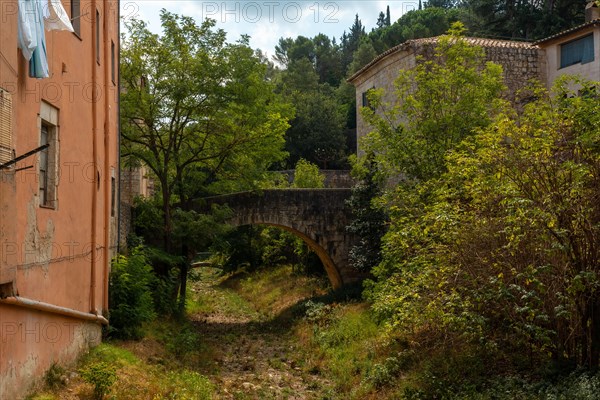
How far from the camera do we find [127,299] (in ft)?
43.0

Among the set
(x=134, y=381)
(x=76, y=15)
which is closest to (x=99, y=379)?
(x=134, y=381)

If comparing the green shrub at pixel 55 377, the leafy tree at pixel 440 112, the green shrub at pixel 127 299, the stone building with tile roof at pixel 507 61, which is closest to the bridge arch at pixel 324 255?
the leafy tree at pixel 440 112

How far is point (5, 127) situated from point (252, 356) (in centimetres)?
1134

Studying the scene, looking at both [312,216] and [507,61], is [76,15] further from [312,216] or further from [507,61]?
[507,61]

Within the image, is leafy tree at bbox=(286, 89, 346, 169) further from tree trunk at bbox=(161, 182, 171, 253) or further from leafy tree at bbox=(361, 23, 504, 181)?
leafy tree at bbox=(361, 23, 504, 181)

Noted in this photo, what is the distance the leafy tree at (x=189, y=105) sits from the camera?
17.7 m

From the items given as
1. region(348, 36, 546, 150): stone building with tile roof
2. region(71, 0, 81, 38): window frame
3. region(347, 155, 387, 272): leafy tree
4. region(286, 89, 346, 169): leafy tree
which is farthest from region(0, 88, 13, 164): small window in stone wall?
region(286, 89, 346, 169): leafy tree

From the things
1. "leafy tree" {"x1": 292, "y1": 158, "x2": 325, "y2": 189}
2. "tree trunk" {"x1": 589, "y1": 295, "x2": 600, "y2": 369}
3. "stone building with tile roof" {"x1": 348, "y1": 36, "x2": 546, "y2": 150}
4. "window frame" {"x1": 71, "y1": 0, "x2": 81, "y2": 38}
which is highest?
"stone building with tile roof" {"x1": 348, "y1": 36, "x2": 546, "y2": 150}

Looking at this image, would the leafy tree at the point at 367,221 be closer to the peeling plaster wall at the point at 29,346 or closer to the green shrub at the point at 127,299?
the green shrub at the point at 127,299

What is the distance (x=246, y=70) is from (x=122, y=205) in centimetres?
513

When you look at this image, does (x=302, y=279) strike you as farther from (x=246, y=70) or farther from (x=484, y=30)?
(x=484, y=30)

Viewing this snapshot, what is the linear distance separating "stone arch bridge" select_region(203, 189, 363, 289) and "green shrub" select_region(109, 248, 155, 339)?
741 centimetres

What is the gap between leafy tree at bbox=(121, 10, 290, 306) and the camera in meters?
17.7

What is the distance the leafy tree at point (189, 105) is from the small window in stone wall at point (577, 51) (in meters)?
10.5
